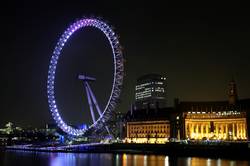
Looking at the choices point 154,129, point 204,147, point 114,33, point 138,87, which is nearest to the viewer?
point 114,33

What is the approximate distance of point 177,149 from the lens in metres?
66.6

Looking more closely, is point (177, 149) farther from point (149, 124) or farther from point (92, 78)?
point (149, 124)

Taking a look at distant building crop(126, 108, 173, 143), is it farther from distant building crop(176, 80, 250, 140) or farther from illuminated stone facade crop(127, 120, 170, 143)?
distant building crop(176, 80, 250, 140)

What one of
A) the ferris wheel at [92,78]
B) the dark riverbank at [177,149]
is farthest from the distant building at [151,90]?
the ferris wheel at [92,78]

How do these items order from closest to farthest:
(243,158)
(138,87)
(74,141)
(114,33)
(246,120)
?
(243,158) → (114,33) → (74,141) → (246,120) → (138,87)

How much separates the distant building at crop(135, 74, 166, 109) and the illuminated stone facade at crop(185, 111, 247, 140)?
70.8 m

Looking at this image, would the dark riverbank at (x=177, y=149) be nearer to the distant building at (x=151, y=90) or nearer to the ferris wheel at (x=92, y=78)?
the ferris wheel at (x=92, y=78)

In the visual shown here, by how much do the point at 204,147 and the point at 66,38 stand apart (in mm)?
25303

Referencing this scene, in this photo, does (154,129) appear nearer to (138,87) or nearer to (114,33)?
(114,33)

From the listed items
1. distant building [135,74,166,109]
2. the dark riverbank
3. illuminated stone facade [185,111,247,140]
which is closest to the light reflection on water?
the dark riverbank

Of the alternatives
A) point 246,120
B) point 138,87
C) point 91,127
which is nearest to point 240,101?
point 246,120

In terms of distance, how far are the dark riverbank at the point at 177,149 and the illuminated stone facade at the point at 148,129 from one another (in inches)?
1021

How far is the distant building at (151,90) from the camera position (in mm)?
171375

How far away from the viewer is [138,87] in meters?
181
